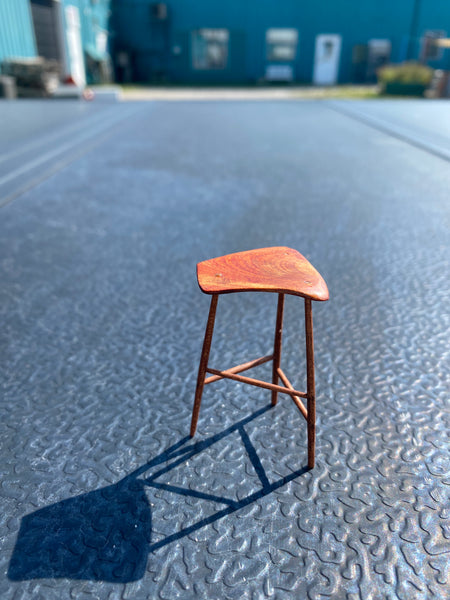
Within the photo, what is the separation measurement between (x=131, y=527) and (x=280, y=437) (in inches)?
18.4

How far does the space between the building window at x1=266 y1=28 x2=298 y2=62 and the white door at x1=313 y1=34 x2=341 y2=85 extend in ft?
3.36

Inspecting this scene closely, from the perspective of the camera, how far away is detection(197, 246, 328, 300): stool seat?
41.8 inches

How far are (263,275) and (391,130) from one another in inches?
219

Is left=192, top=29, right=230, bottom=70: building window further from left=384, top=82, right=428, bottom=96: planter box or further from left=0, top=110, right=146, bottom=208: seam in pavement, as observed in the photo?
left=0, top=110, right=146, bottom=208: seam in pavement

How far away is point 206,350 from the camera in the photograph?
1.19 meters

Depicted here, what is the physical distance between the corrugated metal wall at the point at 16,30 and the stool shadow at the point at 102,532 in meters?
12.7

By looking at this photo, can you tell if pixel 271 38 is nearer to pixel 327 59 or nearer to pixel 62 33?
pixel 327 59

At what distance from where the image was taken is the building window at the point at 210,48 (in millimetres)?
19656

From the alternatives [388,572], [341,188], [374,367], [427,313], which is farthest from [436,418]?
[341,188]

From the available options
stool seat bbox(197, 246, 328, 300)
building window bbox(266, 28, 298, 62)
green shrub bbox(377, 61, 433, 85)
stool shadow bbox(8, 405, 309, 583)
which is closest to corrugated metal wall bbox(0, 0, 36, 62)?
green shrub bbox(377, 61, 433, 85)

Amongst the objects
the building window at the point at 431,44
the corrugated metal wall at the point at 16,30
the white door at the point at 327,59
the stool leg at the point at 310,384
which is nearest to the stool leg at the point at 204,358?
the stool leg at the point at 310,384

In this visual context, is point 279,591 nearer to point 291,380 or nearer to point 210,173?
point 291,380

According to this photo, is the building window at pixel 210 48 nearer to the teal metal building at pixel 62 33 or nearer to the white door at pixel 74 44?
the teal metal building at pixel 62 33

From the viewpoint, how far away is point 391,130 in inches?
231
